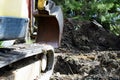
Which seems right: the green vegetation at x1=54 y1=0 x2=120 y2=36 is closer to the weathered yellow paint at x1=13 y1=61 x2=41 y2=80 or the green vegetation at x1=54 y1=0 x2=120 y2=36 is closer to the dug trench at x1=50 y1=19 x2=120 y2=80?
the dug trench at x1=50 y1=19 x2=120 y2=80

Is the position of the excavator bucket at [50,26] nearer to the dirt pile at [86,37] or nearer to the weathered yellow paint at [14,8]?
the weathered yellow paint at [14,8]

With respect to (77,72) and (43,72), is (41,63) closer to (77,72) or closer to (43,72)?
(43,72)

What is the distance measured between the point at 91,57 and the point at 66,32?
2.18 m

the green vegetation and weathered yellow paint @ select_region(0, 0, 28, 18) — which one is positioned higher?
weathered yellow paint @ select_region(0, 0, 28, 18)

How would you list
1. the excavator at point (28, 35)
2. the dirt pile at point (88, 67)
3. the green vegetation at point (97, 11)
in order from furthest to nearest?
the green vegetation at point (97, 11)
the dirt pile at point (88, 67)
the excavator at point (28, 35)

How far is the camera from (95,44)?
9.30m

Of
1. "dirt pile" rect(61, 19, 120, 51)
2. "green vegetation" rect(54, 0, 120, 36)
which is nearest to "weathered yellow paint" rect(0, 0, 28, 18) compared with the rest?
"dirt pile" rect(61, 19, 120, 51)

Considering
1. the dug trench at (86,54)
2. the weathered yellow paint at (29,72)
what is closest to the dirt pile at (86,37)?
the dug trench at (86,54)

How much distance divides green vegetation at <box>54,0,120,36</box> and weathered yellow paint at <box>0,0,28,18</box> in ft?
21.5

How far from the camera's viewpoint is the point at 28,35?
3955mm

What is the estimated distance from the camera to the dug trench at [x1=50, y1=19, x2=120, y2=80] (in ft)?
19.7

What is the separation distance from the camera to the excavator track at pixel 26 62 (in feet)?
11.2

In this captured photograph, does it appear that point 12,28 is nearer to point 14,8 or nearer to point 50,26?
point 14,8

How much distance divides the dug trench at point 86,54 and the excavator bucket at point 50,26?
100 cm
